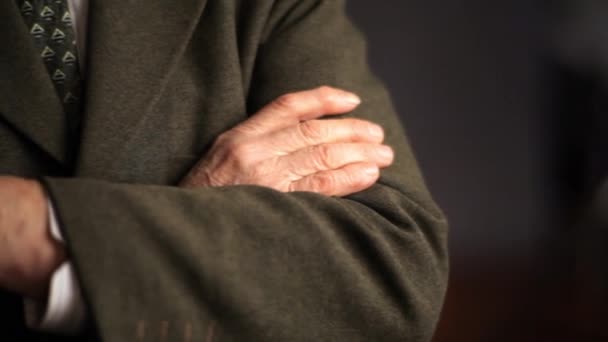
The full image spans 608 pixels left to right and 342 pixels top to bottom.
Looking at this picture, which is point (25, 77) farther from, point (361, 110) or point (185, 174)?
point (361, 110)

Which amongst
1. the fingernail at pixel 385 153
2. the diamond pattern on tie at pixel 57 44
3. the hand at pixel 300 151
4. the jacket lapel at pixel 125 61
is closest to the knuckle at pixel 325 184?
the hand at pixel 300 151

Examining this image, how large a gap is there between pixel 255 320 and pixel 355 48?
561mm

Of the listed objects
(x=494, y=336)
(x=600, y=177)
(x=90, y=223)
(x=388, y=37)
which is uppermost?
(x=90, y=223)

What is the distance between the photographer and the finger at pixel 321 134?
0.95 m

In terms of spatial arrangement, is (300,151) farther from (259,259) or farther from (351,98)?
(259,259)

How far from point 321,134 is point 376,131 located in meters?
0.10

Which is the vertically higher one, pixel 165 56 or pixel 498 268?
pixel 165 56

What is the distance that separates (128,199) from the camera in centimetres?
71

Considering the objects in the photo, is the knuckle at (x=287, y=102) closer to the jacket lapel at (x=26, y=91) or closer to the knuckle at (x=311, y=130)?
the knuckle at (x=311, y=130)

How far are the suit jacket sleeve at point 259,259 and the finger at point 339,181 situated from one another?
2 cm

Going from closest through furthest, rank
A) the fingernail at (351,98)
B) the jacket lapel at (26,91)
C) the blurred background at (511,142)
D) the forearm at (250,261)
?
the forearm at (250,261) < the jacket lapel at (26,91) < the fingernail at (351,98) < the blurred background at (511,142)

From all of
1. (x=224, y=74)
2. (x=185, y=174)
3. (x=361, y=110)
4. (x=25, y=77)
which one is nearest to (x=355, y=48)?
(x=361, y=110)

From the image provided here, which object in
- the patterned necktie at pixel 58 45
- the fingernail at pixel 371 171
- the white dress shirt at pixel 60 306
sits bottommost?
the white dress shirt at pixel 60 306

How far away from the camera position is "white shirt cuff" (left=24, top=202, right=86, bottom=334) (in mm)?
699
